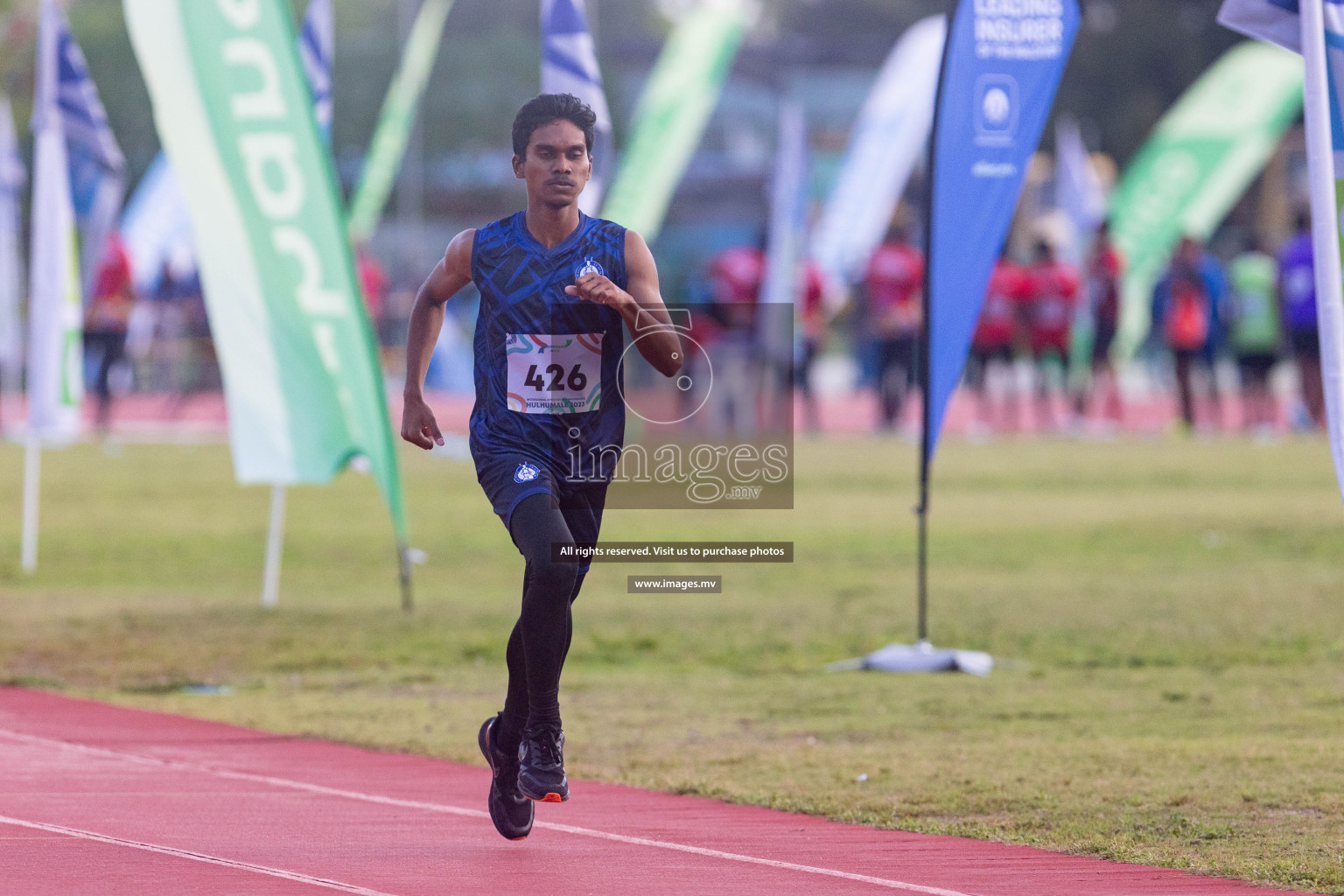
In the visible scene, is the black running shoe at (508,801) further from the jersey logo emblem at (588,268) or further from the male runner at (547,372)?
the jersey logo emblem at (588,268)

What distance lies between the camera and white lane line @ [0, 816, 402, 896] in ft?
17.1

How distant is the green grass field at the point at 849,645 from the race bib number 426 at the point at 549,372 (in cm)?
184

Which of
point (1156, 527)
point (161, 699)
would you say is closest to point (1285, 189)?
point (1156, 527)

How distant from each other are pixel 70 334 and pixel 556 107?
918 cm

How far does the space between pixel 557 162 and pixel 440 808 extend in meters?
2.27

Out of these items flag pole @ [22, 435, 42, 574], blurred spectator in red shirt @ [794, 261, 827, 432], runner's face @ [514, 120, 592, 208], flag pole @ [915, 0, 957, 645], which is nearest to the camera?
runner's face @ [514, 120, 592, 208]

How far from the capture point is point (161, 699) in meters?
9.18

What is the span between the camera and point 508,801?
5.91 meters

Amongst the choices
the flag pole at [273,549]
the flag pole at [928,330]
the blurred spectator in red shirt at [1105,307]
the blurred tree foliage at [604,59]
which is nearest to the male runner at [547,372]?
the flag pole at [928,330]

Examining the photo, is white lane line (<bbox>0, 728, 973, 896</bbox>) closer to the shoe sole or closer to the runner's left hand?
the shoe sole

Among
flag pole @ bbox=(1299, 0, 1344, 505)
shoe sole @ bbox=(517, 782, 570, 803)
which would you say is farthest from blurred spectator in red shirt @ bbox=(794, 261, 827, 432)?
shoe sole @ bbox=(517, 782, 570, 803)

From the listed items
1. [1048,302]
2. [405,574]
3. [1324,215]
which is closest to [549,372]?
[1324,215]

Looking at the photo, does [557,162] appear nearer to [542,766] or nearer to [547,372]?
[547,372]

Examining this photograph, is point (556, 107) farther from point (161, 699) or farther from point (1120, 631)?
point (1120, 631)
